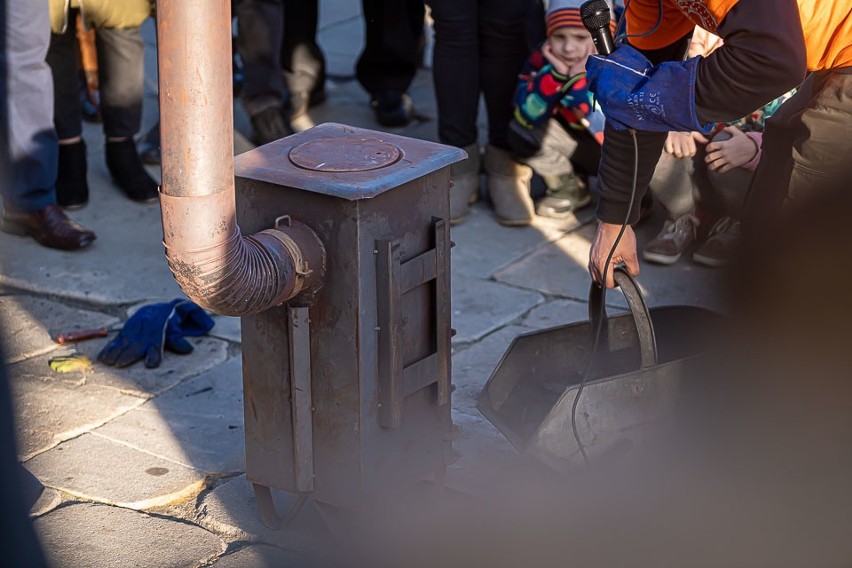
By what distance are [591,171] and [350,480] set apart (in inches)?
97.6

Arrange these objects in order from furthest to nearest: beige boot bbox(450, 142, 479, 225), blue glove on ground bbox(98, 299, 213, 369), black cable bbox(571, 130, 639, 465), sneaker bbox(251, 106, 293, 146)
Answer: sneaker bbox(251, 106, 293, 146) → beige boot bbox(450, 142, 479, 225) → blue glove on ground bbox(98, 299, 213, 369) → black cable bbox(571, 130, 639, 465)

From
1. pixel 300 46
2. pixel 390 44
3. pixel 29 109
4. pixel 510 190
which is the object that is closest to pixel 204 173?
pixel 29 109

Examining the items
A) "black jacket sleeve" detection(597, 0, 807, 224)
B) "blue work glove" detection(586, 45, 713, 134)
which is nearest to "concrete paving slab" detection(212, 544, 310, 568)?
"blue work glove" detection(586, 45, 713, 134)

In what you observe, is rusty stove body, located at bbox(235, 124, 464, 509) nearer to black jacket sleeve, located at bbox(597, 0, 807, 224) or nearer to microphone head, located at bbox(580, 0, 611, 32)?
microphone head, located at bbox(580, 0, 611, 32)

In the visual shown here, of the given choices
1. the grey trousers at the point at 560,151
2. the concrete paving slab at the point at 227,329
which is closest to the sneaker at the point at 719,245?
the grey trousers at the point at 560,151

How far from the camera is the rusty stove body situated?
2.47 m

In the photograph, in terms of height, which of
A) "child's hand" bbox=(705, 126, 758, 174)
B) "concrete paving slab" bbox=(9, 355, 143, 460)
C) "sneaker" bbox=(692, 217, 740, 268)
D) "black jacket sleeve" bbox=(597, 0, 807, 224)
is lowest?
"concrete paving slab" bbox=(9, 355, 143, 460)

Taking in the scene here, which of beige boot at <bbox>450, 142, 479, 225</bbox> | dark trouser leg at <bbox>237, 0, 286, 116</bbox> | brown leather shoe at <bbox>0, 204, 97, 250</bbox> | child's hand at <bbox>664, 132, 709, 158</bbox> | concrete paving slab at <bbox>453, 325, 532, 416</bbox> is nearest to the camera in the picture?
concrete paving slab at <bbox>453, 325, 532, 416</bbox>

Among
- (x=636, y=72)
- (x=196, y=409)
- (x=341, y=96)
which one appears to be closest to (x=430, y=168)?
(x=636, y=72)

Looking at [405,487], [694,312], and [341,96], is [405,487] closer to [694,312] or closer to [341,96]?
[694,312]

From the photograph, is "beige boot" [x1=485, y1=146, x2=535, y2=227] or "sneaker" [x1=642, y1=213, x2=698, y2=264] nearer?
"sneaker" [x1=642, y1=213, x2=698, y2=264]

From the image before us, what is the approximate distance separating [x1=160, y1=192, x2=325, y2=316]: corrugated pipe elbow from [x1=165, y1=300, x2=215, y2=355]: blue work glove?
1316 mm

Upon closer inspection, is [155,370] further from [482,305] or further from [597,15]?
[597,15]

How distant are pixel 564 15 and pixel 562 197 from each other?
80cm
